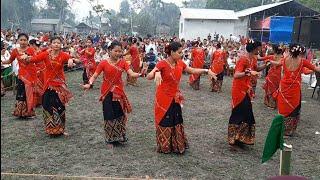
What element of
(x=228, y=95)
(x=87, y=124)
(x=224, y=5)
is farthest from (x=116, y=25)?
(x=87, y=124)

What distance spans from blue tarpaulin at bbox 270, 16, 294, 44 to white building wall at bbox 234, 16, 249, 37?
31.1 ft

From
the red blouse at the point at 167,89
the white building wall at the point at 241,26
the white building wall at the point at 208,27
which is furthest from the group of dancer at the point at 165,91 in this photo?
the white building wall at the point at 208,27

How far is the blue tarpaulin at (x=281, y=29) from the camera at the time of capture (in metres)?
19.8

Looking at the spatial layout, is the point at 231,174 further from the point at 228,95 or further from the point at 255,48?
the point at 228,95

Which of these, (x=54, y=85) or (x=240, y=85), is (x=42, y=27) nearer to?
(x=54, y=85)


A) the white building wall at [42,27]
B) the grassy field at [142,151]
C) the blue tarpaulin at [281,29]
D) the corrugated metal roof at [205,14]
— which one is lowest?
the grassy field at [142,151]

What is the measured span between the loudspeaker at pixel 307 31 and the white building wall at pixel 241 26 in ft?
31.7

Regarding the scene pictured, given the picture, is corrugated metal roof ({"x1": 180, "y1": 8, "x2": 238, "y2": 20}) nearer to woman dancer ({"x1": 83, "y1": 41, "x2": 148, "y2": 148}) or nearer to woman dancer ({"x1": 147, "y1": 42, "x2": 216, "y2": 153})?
woman dancer ({"x1": 83, "y1": 41, "x2": 148, "y2": 148})

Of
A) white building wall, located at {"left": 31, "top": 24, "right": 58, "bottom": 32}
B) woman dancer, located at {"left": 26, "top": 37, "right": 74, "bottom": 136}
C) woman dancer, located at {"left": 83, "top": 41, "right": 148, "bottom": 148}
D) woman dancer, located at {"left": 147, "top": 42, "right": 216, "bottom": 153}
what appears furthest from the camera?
white building wall, located at {"left": 31, "top": 24, "right": 58, "bottom": 32}

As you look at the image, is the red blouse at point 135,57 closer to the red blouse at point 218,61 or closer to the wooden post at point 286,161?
the red blouse at point 218,61

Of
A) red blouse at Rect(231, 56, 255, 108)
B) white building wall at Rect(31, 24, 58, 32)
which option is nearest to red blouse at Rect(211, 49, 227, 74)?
red blouse at Rect(231, 56, 255, 108)

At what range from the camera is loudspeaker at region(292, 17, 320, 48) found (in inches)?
739

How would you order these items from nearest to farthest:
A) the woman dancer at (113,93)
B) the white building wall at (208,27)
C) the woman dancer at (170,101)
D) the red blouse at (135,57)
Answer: the woman dancer at (170,101) → the woman dancer at (113,93) → the red blouse at (135,57) → the white building wall at (208,27)

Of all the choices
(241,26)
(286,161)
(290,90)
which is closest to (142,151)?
(290,90)
